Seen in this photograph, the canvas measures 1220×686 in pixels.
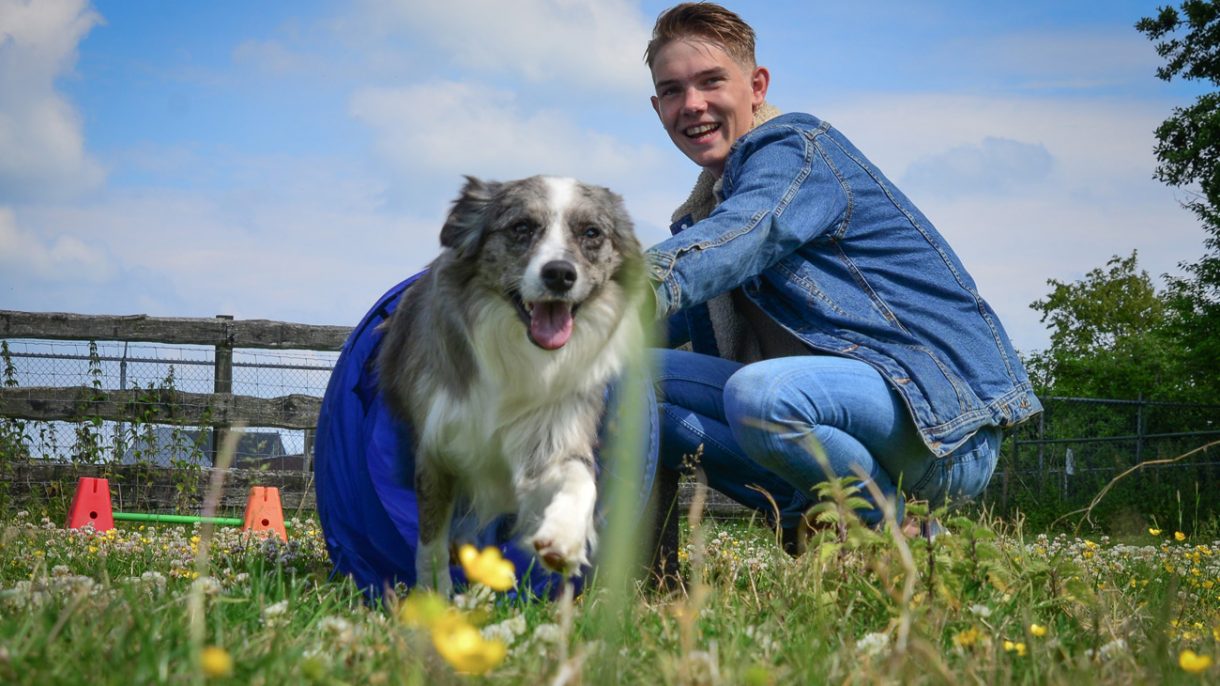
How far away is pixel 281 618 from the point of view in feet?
7.97

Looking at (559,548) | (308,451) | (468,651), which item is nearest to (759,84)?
(559,548)

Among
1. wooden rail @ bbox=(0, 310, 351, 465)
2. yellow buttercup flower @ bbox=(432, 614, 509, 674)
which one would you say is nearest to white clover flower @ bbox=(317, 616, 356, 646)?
yellow buttercup flower @ bbox=(432, 614, 509, 674)

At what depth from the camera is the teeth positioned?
15.1 ft

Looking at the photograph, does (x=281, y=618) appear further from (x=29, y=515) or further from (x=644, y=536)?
(x=29, y=515)

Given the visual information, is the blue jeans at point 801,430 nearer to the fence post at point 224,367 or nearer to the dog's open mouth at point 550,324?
the dog's open mouth at point 550,324

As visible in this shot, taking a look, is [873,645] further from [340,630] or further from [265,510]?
[265,510]

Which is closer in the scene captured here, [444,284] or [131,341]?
[444,284]

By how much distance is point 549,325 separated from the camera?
364 cm

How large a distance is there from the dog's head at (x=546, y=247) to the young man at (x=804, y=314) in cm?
17

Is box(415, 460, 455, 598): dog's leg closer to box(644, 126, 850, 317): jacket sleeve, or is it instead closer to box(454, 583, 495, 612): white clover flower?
box(644, 126, 850, 317): jacket sleeve

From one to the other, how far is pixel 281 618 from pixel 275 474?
871cm

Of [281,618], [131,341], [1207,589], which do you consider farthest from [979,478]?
[131,341]

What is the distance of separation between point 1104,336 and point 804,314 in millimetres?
36355

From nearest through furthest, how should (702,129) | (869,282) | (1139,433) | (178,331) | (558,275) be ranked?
1. (558,275)
2. (869,282)
3. (702,129)
4. (178,331)
5. (1139,433)
